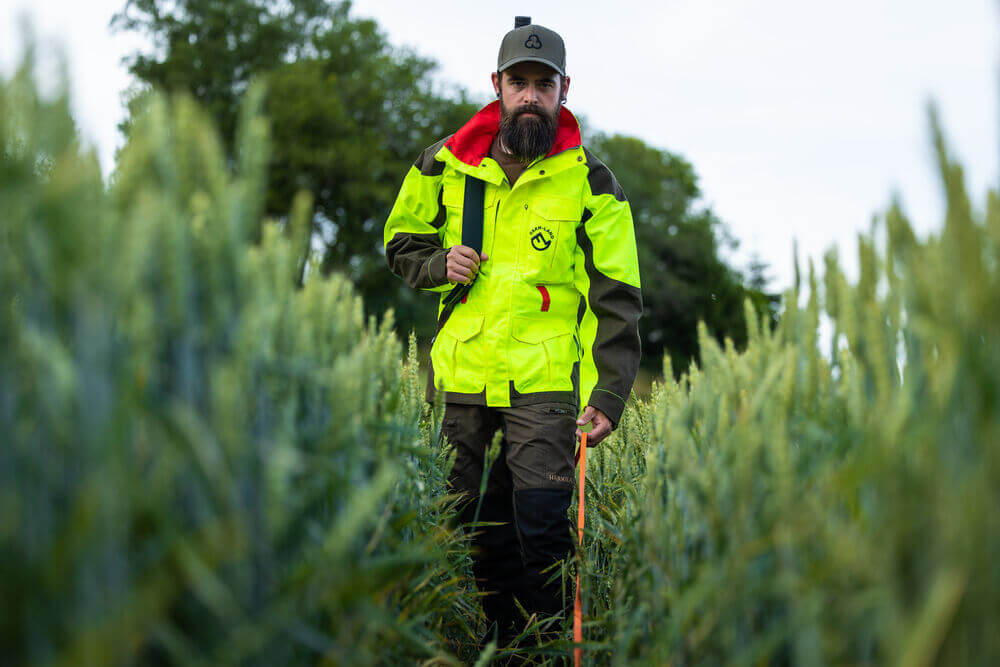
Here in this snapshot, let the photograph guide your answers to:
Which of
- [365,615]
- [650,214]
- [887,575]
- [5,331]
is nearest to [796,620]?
[887,575]

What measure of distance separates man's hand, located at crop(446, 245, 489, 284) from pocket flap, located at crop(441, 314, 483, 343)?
0.20 meters

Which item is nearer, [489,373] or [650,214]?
[489,373]

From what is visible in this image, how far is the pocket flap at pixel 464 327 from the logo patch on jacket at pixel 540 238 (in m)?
0.43

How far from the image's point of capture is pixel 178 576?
48.9 inches

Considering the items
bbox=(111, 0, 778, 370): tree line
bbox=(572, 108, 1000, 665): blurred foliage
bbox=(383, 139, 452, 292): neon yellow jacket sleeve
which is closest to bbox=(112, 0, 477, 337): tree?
bbox=(111, 0, 778, 370): tree line

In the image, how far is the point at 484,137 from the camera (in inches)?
154

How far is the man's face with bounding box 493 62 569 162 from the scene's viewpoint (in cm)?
378

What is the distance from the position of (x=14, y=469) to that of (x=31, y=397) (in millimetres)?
150

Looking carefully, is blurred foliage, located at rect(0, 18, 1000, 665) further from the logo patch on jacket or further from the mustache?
the mustache

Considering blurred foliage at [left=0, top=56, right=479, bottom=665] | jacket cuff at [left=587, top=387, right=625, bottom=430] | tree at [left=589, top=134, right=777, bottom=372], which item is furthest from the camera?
tree at [left=589, top=134, right=777, bottom=372]

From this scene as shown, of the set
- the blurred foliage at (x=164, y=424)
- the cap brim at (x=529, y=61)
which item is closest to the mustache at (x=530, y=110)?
the cap brim at (x=529, y=61)

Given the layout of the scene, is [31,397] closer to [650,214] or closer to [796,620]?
[796,620]

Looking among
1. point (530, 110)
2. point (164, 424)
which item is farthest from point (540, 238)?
point (164, 424)

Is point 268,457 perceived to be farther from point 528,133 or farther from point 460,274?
point 528,133
